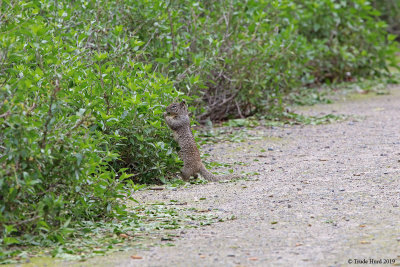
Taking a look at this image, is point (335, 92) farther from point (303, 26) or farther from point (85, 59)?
point (85, 59)

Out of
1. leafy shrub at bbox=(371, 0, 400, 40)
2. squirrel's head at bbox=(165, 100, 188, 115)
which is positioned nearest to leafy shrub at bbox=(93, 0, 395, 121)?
squirrel's head at bbox=(165, 100, 188, 115)

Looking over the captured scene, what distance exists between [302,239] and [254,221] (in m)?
0.53

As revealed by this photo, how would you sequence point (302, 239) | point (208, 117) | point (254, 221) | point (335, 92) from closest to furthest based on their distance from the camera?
1. point (302, 239)
2. point (254, 221)
3. point (208, 117)
4. point (335, 92)

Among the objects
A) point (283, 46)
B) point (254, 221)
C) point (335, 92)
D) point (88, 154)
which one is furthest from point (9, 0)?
point (335, 92)

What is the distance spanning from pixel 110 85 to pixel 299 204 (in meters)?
1.96

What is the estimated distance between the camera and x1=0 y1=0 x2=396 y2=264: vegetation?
12.8ft

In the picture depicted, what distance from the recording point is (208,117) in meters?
8.73

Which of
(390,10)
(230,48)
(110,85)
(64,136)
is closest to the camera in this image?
(64,136)

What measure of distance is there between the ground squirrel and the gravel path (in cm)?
22

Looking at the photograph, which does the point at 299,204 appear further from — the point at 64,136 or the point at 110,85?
the point at 110,85

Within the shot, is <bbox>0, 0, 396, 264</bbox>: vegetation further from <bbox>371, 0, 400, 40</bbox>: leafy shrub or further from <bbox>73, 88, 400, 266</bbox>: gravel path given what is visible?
<bbox>371, 0, 400, 40</bbox>: leafy shrub

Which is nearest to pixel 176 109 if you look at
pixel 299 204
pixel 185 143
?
pixel 185 143

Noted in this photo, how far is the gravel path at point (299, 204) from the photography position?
3.64m

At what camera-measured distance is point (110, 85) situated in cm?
564
